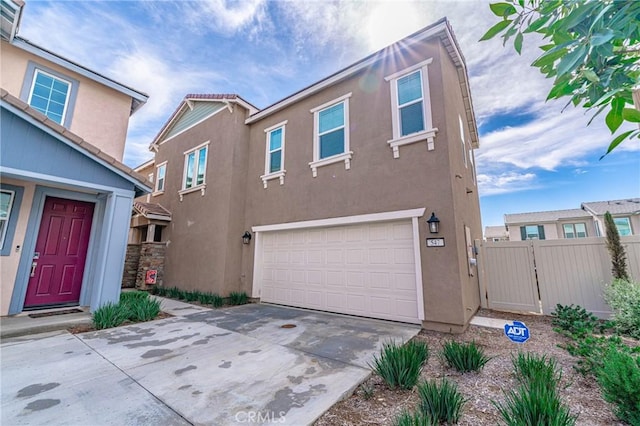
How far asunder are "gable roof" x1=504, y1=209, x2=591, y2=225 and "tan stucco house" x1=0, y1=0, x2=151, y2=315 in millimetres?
26689

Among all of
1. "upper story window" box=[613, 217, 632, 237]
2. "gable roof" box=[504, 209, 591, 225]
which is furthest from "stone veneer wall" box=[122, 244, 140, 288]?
"upper story window" box=[613, 217, 632, 237]

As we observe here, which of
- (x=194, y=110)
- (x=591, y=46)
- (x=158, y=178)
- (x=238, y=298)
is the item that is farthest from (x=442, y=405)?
(x=158, y=178)

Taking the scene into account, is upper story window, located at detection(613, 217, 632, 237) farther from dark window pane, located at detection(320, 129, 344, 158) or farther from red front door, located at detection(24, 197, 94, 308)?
red front door, located at detection(24, 197, 94, 308)

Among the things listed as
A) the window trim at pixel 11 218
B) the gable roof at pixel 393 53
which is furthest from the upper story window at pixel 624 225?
the window trim at pixel 11 218

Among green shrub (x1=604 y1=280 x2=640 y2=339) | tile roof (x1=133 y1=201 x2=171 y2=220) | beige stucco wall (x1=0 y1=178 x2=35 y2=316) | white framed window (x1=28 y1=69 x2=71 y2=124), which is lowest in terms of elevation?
green shrub (x1=604 y1=280 x2=640 y2=339)

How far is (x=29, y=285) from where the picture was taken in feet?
20.0

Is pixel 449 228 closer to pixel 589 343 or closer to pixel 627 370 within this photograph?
pixel 589 343

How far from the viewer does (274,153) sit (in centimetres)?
919

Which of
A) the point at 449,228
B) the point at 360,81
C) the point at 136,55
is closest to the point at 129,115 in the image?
the point at 136,55

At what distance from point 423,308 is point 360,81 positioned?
6.09 m

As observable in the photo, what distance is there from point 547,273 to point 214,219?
10121 mm

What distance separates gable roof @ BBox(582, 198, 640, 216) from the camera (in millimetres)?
18156

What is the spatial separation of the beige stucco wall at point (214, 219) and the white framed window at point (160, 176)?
195cm

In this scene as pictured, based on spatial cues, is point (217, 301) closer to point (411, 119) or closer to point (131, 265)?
point (131, 265)
